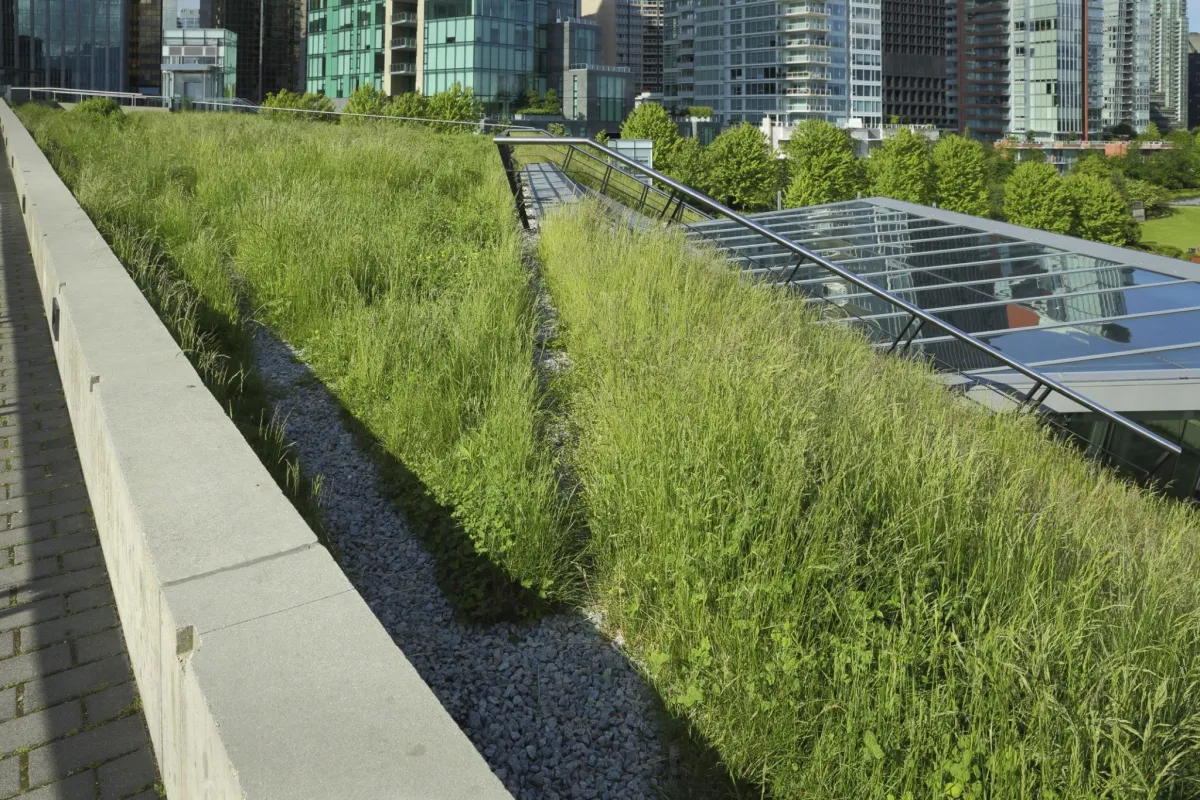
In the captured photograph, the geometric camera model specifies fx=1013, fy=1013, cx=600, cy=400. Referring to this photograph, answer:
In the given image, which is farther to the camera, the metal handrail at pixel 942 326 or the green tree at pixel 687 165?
the green tree at pixel 687 165

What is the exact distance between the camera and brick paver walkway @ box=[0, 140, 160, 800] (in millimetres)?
3232

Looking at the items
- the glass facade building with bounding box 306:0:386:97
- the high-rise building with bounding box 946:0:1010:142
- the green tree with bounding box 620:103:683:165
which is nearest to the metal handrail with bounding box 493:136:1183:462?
the green tree with bounding box 620:103:683:165

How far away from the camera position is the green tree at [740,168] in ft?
267

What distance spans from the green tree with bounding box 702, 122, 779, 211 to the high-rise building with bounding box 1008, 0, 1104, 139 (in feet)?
407

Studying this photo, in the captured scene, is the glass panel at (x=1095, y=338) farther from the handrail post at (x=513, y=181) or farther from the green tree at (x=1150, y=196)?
the green tree at (x=1150, y=196)

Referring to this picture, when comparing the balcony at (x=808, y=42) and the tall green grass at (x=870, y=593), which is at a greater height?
the balcony at (x=808, y=42)

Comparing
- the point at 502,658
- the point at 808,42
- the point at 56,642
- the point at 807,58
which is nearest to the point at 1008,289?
the point at 502,658

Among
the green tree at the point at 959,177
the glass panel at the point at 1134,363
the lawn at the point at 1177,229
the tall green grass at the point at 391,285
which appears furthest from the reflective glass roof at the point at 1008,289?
the lawn at the point at 1177,229

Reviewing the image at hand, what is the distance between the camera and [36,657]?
386 centimetres

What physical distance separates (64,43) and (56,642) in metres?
109

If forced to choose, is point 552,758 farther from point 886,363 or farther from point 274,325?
point 274,325

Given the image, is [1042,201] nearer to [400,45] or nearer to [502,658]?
[400,45]

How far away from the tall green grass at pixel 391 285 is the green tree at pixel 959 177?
2909 inches

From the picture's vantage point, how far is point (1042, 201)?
3305 inches
